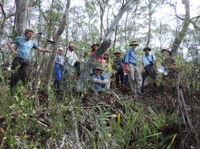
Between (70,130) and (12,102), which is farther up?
(12,102)

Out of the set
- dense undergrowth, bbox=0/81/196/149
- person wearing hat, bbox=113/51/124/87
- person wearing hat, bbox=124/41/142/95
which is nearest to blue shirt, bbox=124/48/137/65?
person wearing hat, bbox=124/41/142/95

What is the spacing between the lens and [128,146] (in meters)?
4.45

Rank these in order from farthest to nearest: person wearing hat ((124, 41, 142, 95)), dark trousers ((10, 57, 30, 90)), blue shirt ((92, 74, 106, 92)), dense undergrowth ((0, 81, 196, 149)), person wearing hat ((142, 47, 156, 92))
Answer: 1. person wearing hat ((142, 47, 156, 92))
2. person wearing hat ((124, 41, 142, 95))
3. blue shirt ((92, 74, 106, 92))
4. dark trousers ((10, 57, 30, 90))
5. dense undergrowth ((0, 81, 196, 149))

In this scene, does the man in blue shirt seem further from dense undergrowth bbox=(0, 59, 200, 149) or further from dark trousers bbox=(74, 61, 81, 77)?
dark trousers bbox=(74, 61, 81, 77)

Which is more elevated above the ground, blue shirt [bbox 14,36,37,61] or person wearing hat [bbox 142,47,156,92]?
blue shirt [bbox 14,36,37,61]

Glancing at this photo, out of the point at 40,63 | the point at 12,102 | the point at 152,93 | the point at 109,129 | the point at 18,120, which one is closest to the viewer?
the point at 18,120

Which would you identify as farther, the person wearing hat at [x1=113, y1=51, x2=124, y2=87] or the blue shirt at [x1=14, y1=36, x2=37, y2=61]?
the person wearing hat at [x1=113, y1=51, x2=124, y2=87]

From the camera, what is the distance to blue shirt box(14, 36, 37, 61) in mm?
5758

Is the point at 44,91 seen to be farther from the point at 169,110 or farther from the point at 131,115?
the point at 169,110

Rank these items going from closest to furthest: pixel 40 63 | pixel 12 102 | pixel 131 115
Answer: pixel 12 102, pixel 131 115, pixel 40 63

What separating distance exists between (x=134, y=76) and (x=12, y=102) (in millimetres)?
4657

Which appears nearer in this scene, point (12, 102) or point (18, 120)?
point (18, 120)

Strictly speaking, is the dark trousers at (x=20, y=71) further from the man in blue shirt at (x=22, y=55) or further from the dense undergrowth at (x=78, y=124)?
the dense undergrowth at (x=78, y=124)

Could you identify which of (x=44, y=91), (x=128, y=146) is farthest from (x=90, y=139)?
(x=44, y=91)
